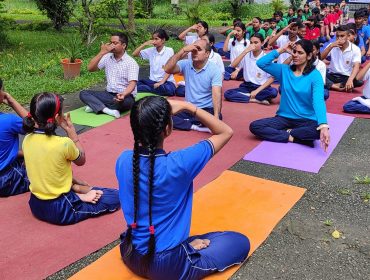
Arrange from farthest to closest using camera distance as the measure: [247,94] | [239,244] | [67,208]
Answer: [247,94]
[67,208]
[239,244]

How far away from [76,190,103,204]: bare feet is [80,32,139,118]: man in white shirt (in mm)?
2717

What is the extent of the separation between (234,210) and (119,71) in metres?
3.27

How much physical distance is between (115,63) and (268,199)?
10.8 ft

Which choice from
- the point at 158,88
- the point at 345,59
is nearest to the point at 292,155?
the point at 158,88

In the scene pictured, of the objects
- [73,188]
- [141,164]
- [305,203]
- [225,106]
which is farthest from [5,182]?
[225,106]

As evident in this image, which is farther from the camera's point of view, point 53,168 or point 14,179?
point 14,179

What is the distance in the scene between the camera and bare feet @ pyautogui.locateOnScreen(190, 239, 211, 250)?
2.57m

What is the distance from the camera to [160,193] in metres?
2.29

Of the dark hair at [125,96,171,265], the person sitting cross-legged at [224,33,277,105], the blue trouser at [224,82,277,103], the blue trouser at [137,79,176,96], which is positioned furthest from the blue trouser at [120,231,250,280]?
the blue trouser at [137,79,176,96]

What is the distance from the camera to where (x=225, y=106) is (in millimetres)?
6730

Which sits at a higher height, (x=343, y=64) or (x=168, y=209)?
(x=168, y=209)

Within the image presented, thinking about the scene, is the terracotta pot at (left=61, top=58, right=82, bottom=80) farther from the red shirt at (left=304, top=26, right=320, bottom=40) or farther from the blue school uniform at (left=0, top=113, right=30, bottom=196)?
the red shirt at (left=304, top=26, right=320, bottom=40)

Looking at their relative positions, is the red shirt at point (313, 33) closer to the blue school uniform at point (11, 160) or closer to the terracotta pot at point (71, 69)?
the terracotta pot at point (71, 69)

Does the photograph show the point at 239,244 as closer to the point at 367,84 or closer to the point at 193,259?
the point at 193,259
